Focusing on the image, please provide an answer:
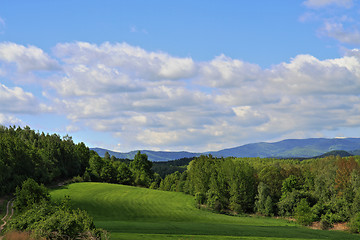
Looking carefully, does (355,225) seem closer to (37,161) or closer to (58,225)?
(58,225)

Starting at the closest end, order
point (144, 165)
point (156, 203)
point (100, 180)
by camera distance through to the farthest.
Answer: point (156, 203)
point (100, 180)
point (144, 165)

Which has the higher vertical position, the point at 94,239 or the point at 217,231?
the point at 94,239

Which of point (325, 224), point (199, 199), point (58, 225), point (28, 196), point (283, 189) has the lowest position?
point (325, 224)

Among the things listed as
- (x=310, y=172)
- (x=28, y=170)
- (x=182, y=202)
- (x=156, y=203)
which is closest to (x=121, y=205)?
(x=156, y=203)

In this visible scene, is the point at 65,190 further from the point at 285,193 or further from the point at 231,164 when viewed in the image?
the point at 285,193

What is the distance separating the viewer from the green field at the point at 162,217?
6826cm

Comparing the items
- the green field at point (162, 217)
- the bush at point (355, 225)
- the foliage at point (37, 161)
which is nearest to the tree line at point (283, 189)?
the bush at point (355, 225)

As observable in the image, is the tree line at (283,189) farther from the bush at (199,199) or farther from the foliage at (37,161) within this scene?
the foliage at (37,161)

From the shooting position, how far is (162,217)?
95.9m

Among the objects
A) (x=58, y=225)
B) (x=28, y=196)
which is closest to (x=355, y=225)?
(x=28, y=196)

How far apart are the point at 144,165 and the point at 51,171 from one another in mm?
48138

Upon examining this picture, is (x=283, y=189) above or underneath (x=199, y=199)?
above

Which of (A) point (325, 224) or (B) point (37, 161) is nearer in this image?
(A) point (325, 224)

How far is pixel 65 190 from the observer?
124 meters
